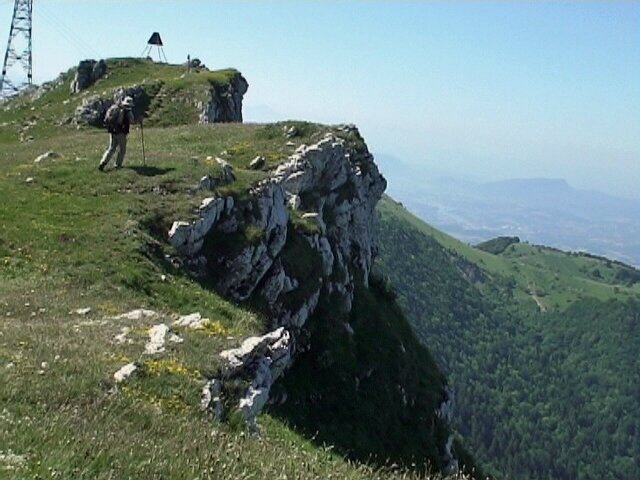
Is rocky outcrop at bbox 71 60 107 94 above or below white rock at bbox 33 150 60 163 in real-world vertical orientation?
above

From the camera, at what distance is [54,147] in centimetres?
4444

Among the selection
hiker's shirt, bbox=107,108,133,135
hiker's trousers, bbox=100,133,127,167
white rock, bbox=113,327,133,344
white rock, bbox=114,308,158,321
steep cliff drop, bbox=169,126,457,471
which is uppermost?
hiker's shirt, bbox=107,108,133,135

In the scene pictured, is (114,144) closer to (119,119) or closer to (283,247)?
(119,119)

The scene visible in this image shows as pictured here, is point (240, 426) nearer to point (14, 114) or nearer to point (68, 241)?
point (68, 241)

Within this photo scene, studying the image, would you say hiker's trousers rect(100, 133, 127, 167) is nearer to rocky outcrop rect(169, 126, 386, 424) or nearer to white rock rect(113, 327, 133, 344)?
rocky outcrop rect(169, 126, 386, 424)

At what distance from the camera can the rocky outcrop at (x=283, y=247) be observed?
17109 millimetres

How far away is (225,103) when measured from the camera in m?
70.2

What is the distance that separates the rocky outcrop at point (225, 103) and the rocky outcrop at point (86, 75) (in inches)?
646

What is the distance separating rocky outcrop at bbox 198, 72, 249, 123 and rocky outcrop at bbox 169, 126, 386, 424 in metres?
21.0

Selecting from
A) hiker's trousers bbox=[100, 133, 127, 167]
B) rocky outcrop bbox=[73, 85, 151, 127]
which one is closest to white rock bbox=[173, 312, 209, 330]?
hiker's trousers bbox=[100, 133, 127, 167]

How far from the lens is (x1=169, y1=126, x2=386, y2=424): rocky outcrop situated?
17.1 m

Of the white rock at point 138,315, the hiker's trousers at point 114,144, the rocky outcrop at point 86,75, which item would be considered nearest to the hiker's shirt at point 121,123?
the hiker's trousers at point 114,144

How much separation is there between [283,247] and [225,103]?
133 feet

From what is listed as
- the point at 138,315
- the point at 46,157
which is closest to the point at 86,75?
the point at 46,157
